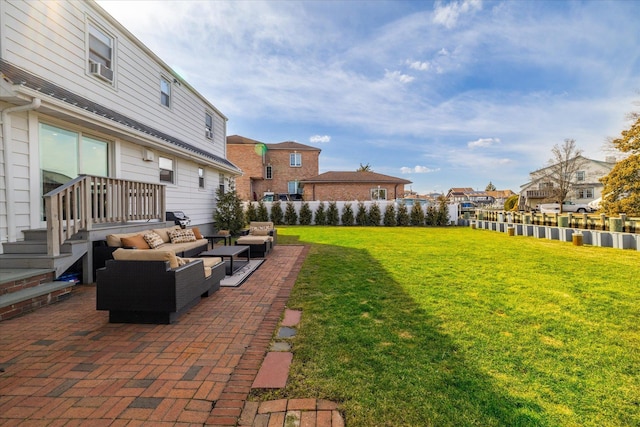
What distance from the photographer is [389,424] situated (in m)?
1.87

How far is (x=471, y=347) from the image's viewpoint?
2.95 meters

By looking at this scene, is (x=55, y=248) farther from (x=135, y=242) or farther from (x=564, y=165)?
(x=564, y=165)

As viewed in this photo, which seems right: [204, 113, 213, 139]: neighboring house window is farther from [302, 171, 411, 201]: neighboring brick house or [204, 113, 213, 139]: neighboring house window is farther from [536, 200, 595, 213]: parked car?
[536, 200, 595, 213]: parked car

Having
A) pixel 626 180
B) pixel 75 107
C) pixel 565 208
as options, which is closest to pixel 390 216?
pixel 626 180

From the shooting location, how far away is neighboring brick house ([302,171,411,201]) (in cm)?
2697

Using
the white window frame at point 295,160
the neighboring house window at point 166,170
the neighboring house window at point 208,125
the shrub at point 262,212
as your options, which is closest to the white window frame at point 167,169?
the neighboring house window at point 166,170

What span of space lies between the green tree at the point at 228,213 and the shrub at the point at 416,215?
13186mm

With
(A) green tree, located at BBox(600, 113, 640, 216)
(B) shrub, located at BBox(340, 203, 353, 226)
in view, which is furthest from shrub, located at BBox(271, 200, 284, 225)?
(A) green tree, located at BBox(600, 113, 640, 216)

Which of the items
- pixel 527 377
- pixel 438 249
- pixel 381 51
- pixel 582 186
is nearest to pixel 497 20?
pixel 381 51

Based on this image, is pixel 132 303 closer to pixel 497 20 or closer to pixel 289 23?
pixel 289 23

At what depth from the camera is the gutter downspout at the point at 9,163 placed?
489cm

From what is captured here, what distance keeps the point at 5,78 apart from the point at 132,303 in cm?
435

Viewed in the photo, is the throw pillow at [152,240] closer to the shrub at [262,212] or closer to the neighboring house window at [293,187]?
the shrub at [262,212]

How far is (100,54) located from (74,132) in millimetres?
2575
